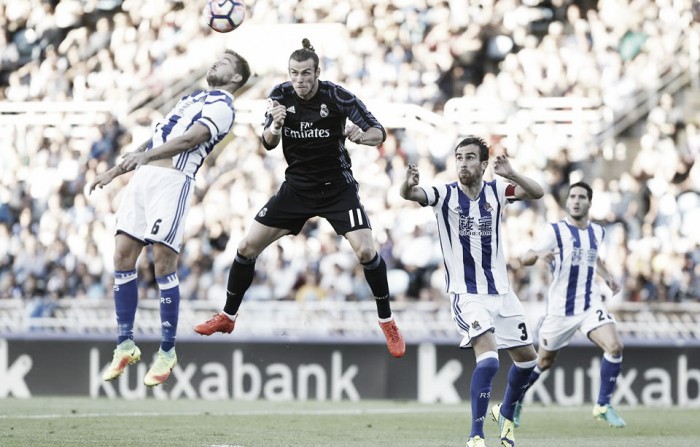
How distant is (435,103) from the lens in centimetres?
2389

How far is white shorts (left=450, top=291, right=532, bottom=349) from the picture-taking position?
37.2ft

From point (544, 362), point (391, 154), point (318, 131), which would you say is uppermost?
point (391, 154)

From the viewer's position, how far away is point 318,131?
38.9 feet

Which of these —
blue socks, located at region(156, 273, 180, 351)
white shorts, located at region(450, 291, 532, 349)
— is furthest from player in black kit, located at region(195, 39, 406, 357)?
white shorts, located at region(450, 291, 532, 349)

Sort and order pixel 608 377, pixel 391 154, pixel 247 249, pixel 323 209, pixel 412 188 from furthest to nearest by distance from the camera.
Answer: pixel 391 154, pixel 608 377, pixel 247 249, pixel 323 209, pixel 412 188

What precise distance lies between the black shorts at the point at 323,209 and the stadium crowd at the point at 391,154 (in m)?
8.35

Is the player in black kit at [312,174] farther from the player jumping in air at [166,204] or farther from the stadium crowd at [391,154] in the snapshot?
the stadium crowd at [391,154]

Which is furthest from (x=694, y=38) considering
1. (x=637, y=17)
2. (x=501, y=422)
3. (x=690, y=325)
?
(x=501, y=422)

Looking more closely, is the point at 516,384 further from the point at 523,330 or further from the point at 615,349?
the point at 615,349

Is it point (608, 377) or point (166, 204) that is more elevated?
point (166, 204)

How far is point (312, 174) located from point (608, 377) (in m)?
4.74

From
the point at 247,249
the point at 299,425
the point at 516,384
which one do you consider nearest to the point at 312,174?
the point at 247,249

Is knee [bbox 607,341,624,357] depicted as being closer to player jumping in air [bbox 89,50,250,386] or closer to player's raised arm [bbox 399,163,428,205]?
player's raised arm [bbox 399,163,428,205]

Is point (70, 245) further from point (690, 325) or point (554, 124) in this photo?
point (690, 325)
